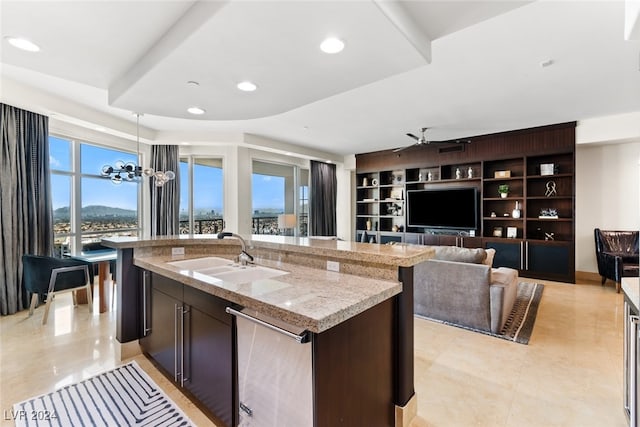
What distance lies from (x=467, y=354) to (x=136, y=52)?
12.4 feet

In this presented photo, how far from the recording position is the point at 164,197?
591 centimetres

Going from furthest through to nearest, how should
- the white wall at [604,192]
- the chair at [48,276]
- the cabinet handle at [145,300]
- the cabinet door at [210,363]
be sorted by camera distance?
1. the white wall at [604,192]
2. the chair at [48,276]
3. the cabinet handle at [145,300]
4. the cabinet door at [210,363]

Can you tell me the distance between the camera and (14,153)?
3732 millimetres

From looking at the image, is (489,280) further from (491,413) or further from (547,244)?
(547,244)

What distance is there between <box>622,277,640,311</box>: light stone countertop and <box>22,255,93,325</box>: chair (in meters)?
5.18

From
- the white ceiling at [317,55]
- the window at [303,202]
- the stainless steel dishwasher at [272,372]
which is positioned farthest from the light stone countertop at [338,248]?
the window at [303,202]

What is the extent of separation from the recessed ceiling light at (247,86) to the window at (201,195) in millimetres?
4112

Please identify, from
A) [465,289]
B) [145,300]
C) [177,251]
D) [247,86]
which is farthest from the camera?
[465,289]

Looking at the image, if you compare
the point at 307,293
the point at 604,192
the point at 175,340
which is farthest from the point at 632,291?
the point at 604,192

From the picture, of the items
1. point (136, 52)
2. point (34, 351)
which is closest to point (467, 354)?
point (136, 52)

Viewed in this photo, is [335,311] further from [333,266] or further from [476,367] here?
[476,367]

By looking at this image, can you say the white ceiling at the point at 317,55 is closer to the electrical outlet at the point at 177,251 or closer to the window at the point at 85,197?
A: the window at the point at 85,197

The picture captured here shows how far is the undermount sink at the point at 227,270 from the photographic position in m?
2.14

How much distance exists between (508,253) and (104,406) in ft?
20.9
